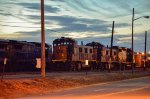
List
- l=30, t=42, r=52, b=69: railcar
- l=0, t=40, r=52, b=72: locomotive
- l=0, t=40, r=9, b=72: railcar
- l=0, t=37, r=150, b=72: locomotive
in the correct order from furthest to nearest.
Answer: l=30, t=42, r=52, b=69: railcar, l=0, t=37, r=150, b=72: locomotive, l=0, t=40, r=52, b=72: locomotive, l=0, t=40, r=9, b=72: railcar

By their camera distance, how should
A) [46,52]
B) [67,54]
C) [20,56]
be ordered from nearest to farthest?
[20,56] < [46,52] < [67,54]

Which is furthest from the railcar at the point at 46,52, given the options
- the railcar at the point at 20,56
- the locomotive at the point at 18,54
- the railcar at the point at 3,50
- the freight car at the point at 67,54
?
the railcar at the point at 3,50

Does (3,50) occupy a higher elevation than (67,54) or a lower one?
higher

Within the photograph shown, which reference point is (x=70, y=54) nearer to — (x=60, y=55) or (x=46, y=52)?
(x=60, y=55)

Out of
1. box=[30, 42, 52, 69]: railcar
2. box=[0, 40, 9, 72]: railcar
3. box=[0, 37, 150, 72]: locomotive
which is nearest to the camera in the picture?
box=[0, 40, 9, 72]: railcar

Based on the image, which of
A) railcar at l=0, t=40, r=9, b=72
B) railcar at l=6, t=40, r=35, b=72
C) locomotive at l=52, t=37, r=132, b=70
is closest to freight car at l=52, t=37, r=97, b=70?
locomotive at l=52, t=37, r=132, b=70

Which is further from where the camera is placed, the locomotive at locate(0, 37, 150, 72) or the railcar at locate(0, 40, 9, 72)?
the locomotive at locate(0, 37, 150, 72)

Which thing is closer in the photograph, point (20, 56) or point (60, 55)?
point (20, 56)

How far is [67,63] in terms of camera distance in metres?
67.5

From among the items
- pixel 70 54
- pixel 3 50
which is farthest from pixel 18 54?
pixel 70 54

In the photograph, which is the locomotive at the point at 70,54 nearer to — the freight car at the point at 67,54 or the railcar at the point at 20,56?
the freight car at the point at 67,54

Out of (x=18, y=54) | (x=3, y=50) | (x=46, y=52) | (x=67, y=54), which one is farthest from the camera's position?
(x=67, y=54)

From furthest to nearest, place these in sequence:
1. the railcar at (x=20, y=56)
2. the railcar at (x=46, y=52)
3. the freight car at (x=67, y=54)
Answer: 1. the freight car at (x=67, y=54)
2. the railcar at (x=46, y=52)
3. the railcar at (x=20, y=56)

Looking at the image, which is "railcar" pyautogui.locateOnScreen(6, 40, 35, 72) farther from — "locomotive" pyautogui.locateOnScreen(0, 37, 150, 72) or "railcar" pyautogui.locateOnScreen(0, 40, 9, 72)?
"railcar" pyautogui.locateOnScreen(0, 40, 9, 72)
